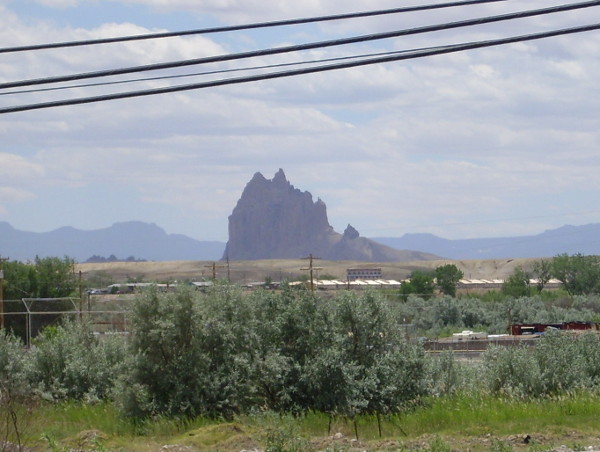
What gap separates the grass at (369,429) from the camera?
1625cm

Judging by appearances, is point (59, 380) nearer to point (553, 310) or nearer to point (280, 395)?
point (280, 395)

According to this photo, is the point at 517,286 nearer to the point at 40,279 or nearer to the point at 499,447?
the point at 40,279

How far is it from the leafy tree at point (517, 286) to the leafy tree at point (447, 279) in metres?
6.79

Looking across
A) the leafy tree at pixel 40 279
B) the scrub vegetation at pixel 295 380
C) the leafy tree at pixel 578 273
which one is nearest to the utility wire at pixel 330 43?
the scrub vegetation at pixel 295 380

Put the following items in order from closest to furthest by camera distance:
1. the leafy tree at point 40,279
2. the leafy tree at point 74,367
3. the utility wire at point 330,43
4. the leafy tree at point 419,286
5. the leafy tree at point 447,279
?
the utility wire at point 330,43, the leafy tree at point 74,367, the leafy tree at point 40,279, the leafy tree at point 419,286, the leafy tree at point 447,279

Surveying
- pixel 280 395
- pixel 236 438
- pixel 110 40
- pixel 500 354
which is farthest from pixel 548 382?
pixel 110 40

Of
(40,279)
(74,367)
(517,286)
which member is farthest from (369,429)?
(517,286)

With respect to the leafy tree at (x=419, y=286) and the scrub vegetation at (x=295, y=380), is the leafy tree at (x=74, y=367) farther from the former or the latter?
the leafy tree at (x=419, y=286)

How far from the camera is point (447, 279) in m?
120

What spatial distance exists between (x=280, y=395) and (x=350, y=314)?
236cm

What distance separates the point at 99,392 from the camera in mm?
24047

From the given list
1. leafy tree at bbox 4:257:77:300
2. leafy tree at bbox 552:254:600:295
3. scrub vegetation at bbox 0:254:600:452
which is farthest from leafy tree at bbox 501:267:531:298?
scrub vegetation at bbox 0:254:600:452

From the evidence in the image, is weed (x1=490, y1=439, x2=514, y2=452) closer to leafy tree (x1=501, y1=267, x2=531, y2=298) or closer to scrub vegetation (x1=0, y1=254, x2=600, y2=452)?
scrub vegetation (x1=0, y1=254, x2=600, y2=452)

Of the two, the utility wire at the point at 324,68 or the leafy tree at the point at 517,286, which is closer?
the utility wire at the point at 324,68
